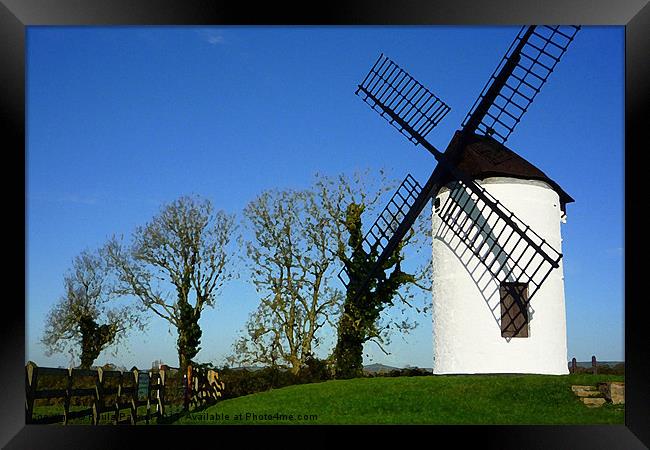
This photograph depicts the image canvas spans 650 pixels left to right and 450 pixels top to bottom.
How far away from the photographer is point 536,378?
14531mm

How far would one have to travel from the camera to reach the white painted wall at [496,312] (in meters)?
15.5

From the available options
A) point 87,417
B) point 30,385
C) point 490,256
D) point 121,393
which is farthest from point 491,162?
point 30,385

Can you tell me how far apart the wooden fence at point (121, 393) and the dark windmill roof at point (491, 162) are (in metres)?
6.72

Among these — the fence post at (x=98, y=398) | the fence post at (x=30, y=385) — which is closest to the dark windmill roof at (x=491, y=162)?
the fence post at (x=98, y=398)

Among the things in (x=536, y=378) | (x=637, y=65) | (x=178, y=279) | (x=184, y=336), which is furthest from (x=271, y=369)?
(x=637, y=65)

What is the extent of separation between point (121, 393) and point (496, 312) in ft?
26.6

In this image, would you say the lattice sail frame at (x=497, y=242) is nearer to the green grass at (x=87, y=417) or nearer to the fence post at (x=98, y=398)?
the green grass at (x=87, y=417)

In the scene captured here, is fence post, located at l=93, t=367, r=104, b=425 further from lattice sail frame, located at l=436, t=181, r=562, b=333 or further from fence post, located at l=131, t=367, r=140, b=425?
lattice sail frame, located at l=436, t=181, r=562, b=333

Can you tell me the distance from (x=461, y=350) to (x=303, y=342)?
11.5ft

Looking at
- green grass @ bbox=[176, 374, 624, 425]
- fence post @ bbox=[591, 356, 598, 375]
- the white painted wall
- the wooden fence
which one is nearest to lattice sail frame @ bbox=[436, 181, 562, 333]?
the white painted wall

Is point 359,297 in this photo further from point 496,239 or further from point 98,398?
point 98,398

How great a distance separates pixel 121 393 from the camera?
10.2m

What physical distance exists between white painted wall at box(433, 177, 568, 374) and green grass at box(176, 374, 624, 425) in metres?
0.67

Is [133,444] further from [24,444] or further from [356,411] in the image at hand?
[356,411]
